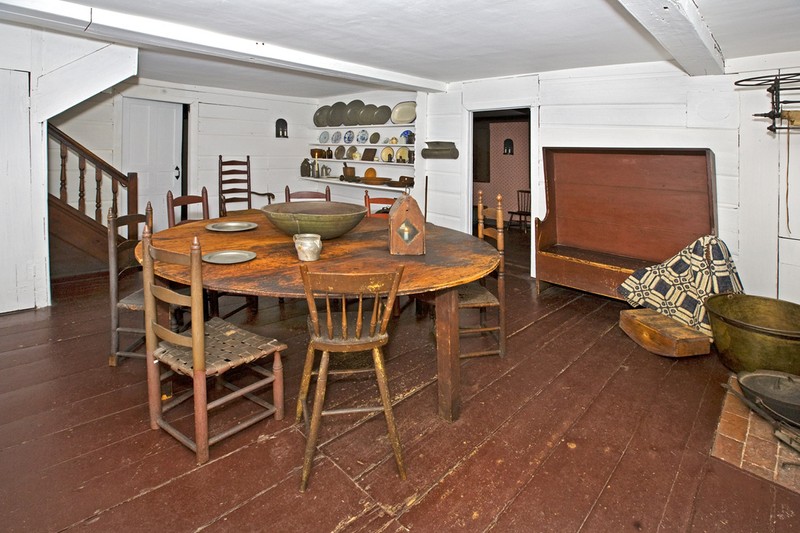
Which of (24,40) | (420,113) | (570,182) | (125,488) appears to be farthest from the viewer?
(420,113)

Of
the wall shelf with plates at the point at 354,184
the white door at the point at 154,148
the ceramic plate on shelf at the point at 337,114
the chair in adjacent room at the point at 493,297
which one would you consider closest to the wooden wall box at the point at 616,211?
the chair in adjacent room at the point at 493,297

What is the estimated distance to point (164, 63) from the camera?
16.2 ft

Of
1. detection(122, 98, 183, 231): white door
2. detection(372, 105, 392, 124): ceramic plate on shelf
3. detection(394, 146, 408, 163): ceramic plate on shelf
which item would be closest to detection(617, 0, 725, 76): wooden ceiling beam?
detection(394, 146, 408, 163): ceramic plate on shelf

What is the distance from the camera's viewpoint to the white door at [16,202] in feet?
12.1

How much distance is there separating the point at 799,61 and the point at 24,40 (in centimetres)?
571

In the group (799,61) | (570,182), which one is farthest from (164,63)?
(799,61)

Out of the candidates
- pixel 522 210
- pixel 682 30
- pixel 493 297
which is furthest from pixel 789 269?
pixel 522 210

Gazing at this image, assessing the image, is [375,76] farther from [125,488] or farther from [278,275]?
[125,488]

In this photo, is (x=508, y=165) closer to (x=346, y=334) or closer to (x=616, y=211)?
(x=616, y=211)

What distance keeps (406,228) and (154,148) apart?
5329mm

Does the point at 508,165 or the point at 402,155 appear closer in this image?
the point at 402,155

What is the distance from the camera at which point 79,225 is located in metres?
4.71

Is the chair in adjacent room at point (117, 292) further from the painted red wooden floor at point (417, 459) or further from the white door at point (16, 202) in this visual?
the white door at point (16, 202)

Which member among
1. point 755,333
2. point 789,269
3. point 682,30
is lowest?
point 755,333
